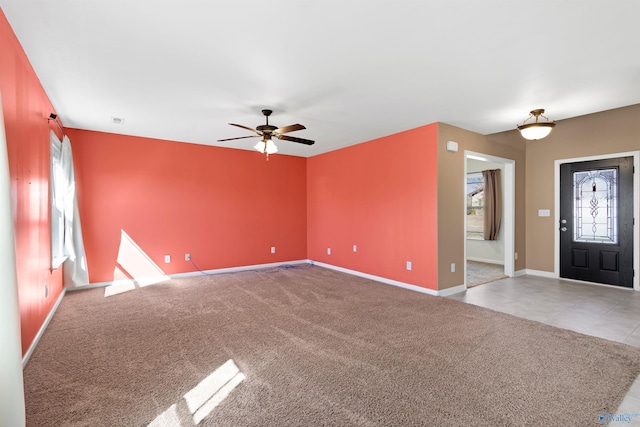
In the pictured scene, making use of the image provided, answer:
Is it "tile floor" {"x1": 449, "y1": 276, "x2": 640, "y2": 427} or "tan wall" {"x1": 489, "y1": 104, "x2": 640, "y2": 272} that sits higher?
"tan wall" {"x1": 489, "y1": 104, "x2": 640, "y2": 272}

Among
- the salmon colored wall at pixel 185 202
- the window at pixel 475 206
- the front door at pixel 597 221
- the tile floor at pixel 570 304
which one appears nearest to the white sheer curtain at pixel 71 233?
the salmon colored wall at pixel 185 202

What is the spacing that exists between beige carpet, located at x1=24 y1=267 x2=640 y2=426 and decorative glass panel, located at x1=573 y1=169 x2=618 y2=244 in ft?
9.39

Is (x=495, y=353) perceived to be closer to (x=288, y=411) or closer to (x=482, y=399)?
(x=482, y=399)

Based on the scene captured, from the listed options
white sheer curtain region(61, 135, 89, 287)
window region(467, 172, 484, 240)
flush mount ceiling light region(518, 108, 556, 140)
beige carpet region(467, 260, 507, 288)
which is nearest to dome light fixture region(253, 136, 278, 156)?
white sheer curtain region(61, 135, 89, 287)

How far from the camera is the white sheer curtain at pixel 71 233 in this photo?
407cm

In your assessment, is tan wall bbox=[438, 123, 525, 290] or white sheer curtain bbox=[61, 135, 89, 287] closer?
white sheer curtain bbox=[61, 135, 89, 287]

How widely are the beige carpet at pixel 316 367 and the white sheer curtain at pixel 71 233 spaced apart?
2.07 feet

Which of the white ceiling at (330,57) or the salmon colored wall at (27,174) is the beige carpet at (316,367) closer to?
the salmon colored wall at (27,174)

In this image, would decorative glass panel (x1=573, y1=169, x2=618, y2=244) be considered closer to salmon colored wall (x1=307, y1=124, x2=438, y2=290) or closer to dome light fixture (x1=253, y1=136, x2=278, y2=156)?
salmon colored wall (x1=307, y1=124, x2=438, y2=290)

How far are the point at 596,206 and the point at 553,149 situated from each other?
1.19 meters

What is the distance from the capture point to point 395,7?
1.94 meters

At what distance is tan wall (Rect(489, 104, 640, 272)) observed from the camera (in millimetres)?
4664

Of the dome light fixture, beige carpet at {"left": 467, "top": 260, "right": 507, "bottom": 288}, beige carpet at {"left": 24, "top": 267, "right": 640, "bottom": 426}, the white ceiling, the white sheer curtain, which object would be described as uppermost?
the white ceiling

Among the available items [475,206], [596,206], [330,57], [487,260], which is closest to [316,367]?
[330,57]
